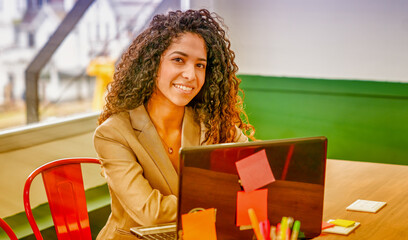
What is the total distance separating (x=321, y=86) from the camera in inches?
158

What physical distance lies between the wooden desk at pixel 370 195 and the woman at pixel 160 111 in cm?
48

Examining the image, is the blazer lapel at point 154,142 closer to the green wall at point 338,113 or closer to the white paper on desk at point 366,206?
the white paper on desk at point 366,206

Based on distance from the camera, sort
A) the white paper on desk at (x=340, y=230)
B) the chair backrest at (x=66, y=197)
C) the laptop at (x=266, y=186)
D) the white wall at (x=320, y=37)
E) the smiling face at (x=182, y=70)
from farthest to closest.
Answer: the white wall at (x=320, y=37)
the chair backrest at (x=66, y=197)
the smiling face at (x=182, y=70)
the white paper on desk at (x=340, y=230)
the laptop at (x=266, y=186)

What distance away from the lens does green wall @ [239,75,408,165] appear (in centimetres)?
380

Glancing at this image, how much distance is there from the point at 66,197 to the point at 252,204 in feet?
3.26

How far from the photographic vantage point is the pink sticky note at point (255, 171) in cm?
138

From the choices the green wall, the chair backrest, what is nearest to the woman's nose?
the chair backrest

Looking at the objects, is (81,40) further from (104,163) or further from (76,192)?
(104,163)

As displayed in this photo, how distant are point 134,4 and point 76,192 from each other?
101 inches

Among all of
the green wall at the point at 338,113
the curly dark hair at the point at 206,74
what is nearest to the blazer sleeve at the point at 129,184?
the curly dark hair at the point at 206,74

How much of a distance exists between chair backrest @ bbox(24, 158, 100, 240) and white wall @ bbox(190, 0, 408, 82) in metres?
2.31

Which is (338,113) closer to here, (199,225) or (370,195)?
(370,195)

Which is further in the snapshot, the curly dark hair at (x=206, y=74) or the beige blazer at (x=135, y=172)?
the curly dark hair at (x=206, y=74)

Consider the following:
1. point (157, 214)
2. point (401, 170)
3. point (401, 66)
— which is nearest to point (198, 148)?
point (157, 214)
